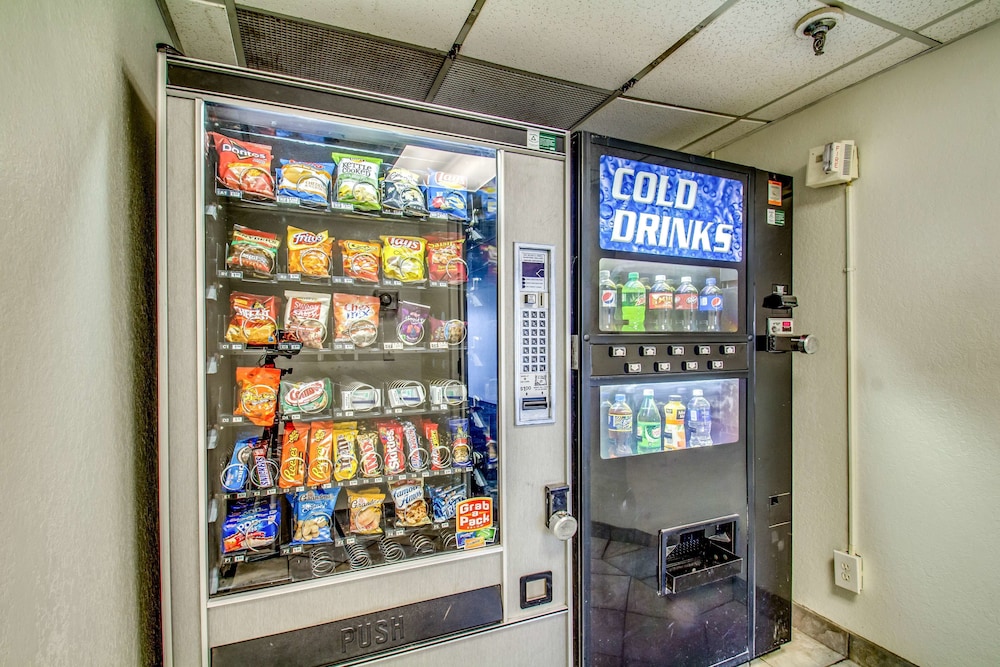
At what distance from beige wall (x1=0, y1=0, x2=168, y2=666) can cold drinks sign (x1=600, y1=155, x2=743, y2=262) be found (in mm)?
1452

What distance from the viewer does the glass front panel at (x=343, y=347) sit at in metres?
1.39

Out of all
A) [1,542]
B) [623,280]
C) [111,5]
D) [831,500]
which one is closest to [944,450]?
[831,500]

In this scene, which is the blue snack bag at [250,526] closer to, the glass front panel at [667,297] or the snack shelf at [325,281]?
the snack shelf at [325,281]

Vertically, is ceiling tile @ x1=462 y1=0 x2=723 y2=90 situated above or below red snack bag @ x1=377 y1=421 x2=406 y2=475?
above

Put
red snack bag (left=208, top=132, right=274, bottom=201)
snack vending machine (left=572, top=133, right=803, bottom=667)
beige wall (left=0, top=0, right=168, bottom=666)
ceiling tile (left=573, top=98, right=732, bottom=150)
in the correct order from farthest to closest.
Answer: ceiling tile (left=573, top=98, right=732, bottom=150) < snack vending machine (left=572, top=133, right=803, bottom=667) < red snack bag (left=208, top=132, right=274, bottom=201) < beige wall (left=0, top=0, right=168, bottom=666)

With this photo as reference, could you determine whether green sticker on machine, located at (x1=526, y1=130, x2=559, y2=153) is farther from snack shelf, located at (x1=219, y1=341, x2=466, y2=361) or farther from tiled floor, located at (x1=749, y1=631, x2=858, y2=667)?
tiled floor, located at (x1=749, y1=631, x2=858, y2=667)

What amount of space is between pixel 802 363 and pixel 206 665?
2.56 metres

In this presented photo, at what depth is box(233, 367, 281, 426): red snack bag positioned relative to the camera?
1382 mm

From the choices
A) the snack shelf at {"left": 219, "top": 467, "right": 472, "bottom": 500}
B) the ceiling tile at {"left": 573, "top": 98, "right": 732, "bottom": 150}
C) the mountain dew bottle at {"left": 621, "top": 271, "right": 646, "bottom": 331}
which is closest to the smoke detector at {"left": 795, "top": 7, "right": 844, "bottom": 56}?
the ceiling tile at {"left": 573, "top": 98, "right": 732, "bottom": 150}

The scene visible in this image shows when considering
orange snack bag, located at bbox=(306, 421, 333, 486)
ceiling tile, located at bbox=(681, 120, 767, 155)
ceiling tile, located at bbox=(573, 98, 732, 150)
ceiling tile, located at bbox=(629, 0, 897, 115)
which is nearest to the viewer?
orange snack bag, located at bbox=(306, 421, 333, 486)

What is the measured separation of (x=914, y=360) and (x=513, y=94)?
6.54 ft

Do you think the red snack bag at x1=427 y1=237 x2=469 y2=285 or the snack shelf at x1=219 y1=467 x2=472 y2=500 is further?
the red snack bag at x1=427 y1=237 x2=469 y2=285

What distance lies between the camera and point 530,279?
5.32ft

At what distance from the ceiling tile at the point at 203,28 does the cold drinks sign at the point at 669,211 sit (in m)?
1.38
